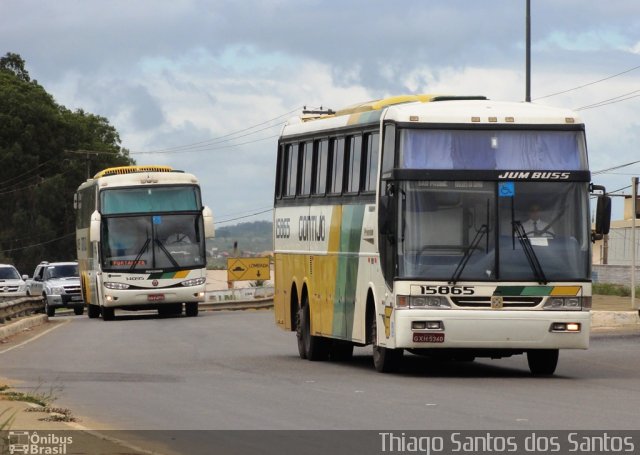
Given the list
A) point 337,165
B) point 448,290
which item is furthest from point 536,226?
point 337,165

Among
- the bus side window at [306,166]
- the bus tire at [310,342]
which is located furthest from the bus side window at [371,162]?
the bus tire at [310,342]

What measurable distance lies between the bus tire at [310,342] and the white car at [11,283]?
33829 mm

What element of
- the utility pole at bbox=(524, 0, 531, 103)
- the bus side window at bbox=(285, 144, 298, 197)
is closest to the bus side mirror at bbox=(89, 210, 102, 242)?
the utility pole at bbox=(524, 0, 531, 103)

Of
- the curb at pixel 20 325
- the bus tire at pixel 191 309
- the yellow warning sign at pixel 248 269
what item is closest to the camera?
the curb at pixel 20 325

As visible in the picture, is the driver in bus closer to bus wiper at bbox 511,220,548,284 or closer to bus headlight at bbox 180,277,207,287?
bus wiper at bbox 511,220,548,284

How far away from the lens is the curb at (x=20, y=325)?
35.2 meters

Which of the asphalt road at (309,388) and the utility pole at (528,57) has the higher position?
the utility pole at (528,57)

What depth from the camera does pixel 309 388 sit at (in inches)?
728

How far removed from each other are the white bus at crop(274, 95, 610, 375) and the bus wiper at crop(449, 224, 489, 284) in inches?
0.5

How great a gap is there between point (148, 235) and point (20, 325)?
604 centimetres

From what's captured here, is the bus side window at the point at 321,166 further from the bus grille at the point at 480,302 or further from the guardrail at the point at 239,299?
the guardrail at the point at 239,299

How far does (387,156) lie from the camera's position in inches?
815

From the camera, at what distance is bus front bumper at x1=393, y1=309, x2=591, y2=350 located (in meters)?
19.7

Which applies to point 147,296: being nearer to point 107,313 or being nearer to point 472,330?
point 107,313
